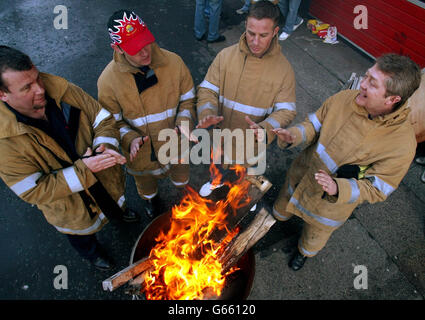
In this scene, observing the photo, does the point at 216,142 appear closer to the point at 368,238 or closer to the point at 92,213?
the point at 92,213

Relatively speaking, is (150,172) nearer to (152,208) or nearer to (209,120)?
(152,208)

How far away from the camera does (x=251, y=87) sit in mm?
3109

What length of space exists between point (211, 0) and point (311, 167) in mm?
5276

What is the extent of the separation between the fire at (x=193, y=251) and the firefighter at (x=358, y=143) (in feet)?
2.67

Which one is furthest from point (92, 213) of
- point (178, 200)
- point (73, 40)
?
point (73, 40)

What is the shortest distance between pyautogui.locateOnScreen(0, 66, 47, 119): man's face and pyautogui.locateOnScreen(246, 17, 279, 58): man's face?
2108mm

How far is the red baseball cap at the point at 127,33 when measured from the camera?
2.48m

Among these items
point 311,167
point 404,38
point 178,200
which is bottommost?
point 178,200

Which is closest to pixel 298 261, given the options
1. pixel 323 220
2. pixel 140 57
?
pixel 323 220

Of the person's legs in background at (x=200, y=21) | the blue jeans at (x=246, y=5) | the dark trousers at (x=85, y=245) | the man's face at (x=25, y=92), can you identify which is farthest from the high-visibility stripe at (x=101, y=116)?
the blue jeans at (x=246, y=5)

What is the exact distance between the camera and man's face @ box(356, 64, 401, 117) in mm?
2139

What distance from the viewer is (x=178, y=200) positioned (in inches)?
172

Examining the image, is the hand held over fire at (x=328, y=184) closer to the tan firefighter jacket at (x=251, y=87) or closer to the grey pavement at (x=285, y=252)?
the tan firefighter jacket at (x=251, y=87)

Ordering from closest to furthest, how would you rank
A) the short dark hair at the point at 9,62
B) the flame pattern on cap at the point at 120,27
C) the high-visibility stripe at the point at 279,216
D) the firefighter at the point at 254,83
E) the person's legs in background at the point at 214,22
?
the short dark hair at the point at 9,62
the flame pattern on cap at the point at 120,27
the firefighter at the point at 254,83
the high-visibility stripe at the point at 279,216
the person's legs in background at the point at 214,22
